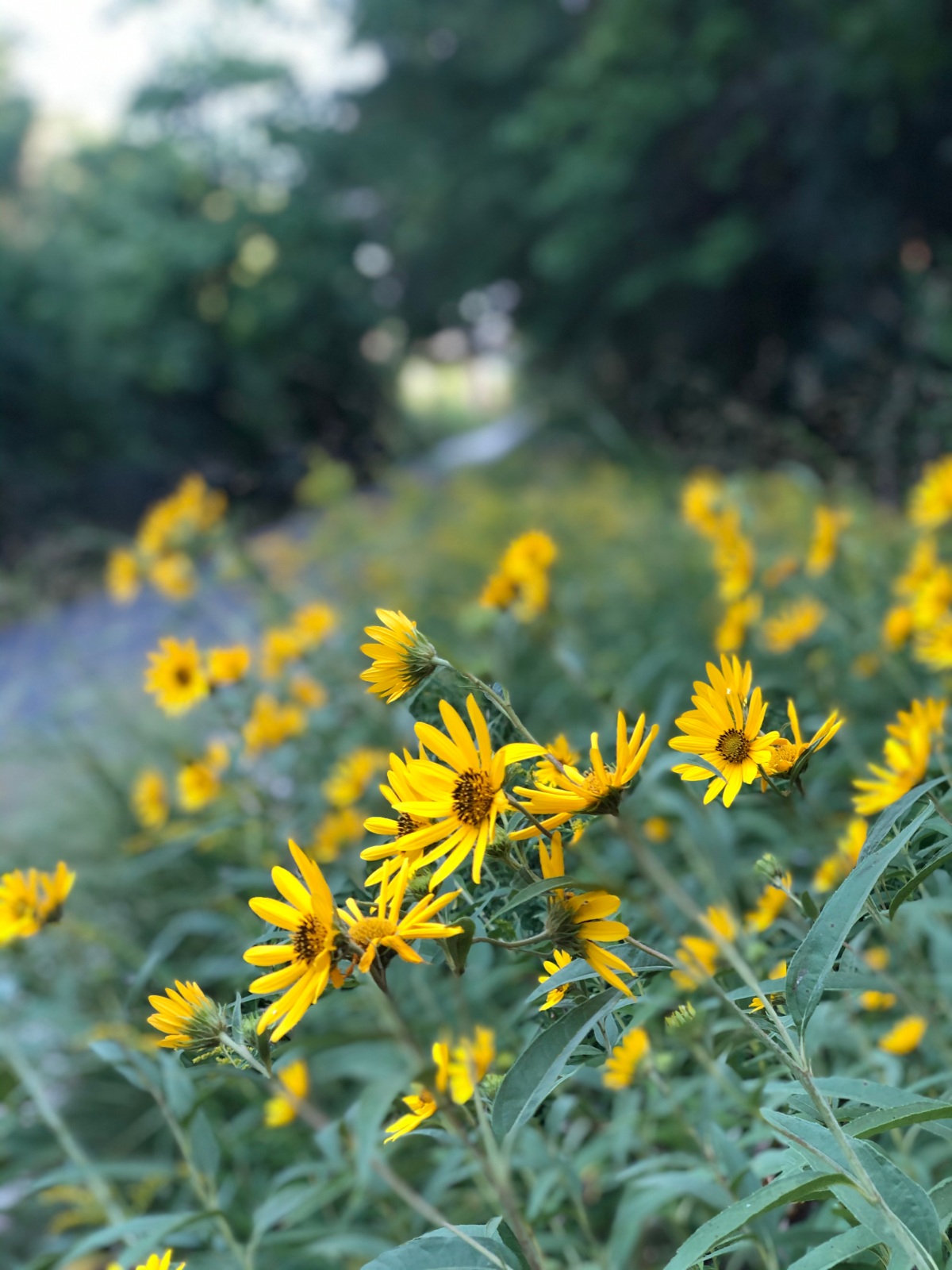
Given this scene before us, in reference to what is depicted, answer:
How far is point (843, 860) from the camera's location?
1118 mm

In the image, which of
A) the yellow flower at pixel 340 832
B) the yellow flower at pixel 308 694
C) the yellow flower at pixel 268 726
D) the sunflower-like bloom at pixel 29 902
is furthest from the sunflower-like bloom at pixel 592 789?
the yellow flower at pixel 308 694

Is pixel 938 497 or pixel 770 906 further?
pixel 938 497

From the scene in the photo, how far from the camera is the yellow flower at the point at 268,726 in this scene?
188cm

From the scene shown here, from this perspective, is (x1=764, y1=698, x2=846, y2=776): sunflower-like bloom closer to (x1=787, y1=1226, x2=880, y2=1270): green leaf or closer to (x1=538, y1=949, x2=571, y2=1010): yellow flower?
(x1=538, y1=949, x2=571, y2=1010): yellow flower

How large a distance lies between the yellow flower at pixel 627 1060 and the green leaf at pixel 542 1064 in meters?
0.45

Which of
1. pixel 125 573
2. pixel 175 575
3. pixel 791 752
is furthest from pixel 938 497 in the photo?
pixel 125 573

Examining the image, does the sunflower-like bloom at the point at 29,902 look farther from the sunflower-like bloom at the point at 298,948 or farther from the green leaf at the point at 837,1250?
the green leaf at the point at 837,1250

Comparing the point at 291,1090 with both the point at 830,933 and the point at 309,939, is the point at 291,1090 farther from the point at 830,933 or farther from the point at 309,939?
the point at 830,933

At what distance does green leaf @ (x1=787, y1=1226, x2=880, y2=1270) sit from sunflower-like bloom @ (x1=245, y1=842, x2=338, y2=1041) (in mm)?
370

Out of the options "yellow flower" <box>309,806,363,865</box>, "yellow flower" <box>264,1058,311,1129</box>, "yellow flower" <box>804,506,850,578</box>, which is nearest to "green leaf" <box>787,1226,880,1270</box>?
"yellow flower" <box>264,1058,311,1129</box>

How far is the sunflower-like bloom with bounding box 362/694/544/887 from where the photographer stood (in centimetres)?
64

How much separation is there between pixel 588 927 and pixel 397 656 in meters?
0.22

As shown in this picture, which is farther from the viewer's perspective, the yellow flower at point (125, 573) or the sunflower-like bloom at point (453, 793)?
the yellow flower at point (125, 573)

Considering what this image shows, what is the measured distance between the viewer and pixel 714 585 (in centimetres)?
390
